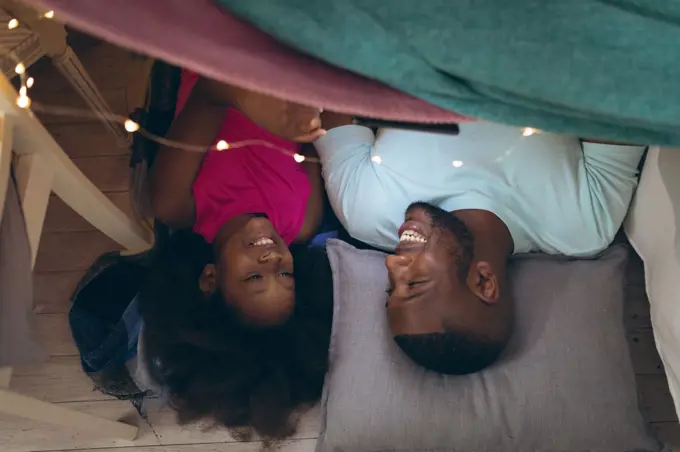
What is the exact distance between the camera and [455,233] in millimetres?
1028

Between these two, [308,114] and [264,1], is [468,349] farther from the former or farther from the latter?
[264,1]

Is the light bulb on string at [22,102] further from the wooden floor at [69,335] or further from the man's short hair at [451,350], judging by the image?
the man's short hair at [451,350]

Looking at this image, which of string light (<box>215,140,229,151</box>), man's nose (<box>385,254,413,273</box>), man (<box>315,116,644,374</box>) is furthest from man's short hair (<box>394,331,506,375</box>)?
string light (<box>215,140,229,151</box>)

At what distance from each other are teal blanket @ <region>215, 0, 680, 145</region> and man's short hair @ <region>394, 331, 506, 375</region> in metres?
0.47

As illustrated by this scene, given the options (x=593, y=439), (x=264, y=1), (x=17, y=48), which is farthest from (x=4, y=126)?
(x=593, y=439)

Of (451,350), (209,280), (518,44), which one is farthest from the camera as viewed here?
(209,280)

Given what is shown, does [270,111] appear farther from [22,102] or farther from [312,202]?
[22,102]

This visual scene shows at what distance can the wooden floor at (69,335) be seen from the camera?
120 centimetres

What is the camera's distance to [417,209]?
3.51ft

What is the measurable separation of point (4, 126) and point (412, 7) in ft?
1.60

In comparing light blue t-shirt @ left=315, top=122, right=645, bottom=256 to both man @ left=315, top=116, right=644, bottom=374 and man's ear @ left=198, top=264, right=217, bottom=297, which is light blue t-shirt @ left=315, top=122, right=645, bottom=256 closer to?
man @ left=315, top=116, right=644, bottom=374

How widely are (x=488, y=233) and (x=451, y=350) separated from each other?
22cm

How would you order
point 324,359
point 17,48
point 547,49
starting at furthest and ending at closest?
point 324,359, point 17,48, point 547,49

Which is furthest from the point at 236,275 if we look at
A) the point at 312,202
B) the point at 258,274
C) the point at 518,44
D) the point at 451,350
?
the point at 518,44
